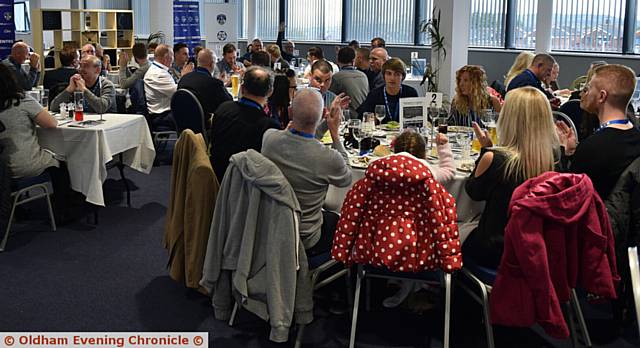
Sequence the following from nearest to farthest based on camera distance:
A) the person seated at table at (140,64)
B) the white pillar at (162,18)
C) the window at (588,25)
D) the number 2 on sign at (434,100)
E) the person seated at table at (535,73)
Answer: the number 2 on sign at (434,100) → the person seated at table at (535,73) → the person seated at table at (140,64) → the window at (588,25) → the white pillar at (162,18)

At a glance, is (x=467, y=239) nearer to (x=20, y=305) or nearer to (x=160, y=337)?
(x=160, y=337)

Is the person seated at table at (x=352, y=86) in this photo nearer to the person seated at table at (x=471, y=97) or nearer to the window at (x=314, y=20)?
the person seated at table at (x=471, y=97)

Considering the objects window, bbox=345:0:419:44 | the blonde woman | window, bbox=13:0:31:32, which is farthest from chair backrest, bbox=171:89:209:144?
window, bbox=13:0:31:32

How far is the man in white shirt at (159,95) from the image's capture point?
23.6ft

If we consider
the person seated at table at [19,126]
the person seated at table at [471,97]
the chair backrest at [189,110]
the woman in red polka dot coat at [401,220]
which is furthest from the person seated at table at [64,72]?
the woman in red polka dot coat at [401,220]

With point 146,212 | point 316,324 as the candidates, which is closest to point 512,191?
point 316,324

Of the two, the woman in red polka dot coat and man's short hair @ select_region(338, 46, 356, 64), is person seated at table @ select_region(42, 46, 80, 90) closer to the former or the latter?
man's short hair @ select_region(338, 46, 356, 64)

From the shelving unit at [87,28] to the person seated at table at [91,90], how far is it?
6.63 meters

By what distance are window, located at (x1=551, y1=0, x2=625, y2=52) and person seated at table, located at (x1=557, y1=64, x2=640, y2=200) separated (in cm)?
836

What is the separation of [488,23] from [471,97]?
8.64 metres

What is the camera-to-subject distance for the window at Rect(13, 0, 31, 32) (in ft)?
50.7

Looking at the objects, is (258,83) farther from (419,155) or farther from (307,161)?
(419,155)

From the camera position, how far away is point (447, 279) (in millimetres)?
2902

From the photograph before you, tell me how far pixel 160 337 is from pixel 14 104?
220cm
